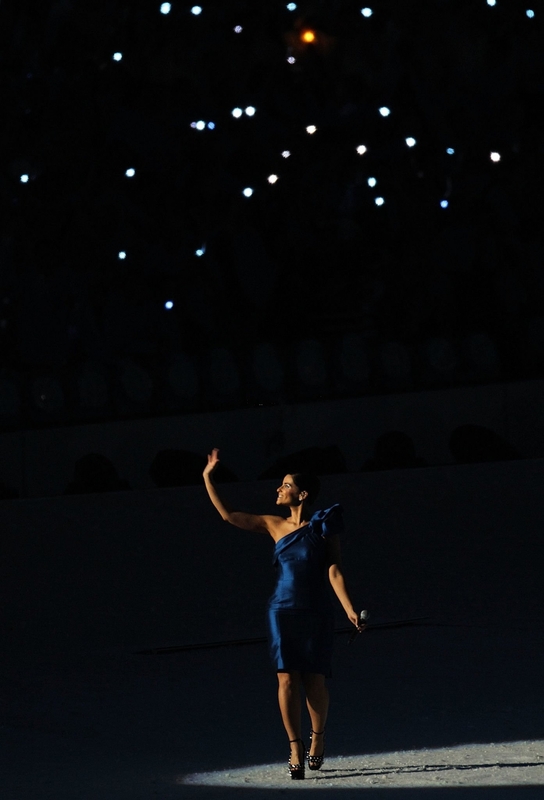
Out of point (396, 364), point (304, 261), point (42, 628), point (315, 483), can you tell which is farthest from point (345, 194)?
point (315, 483)

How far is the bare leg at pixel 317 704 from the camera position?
4531 mm

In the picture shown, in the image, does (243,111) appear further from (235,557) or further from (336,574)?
(336,574)

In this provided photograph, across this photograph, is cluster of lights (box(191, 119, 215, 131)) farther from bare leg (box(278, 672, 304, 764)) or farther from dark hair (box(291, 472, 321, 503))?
bare leg (box(278, 672, 304, 764))

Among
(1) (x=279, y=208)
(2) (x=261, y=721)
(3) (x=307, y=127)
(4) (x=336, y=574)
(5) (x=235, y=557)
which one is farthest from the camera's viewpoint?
(1) (x=279, y=208)

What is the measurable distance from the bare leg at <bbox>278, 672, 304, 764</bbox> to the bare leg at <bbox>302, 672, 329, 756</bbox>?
54 mm

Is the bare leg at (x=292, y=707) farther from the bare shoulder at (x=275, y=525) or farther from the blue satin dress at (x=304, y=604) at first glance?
the bare shoulder at (x=275, y=525)

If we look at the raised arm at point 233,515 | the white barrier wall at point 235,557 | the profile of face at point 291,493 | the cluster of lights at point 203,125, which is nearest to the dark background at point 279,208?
the cluster of lights at point 203,125

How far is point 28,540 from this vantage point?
32.9 ft

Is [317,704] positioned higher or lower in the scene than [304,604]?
lower

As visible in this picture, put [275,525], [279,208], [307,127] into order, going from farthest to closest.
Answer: [279,208], [307,127], [275,525]

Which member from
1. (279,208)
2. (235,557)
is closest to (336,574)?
(235,557)

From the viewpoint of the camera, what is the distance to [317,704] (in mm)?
4539

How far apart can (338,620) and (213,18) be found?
799 cm

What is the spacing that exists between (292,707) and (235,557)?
539 centimetres
